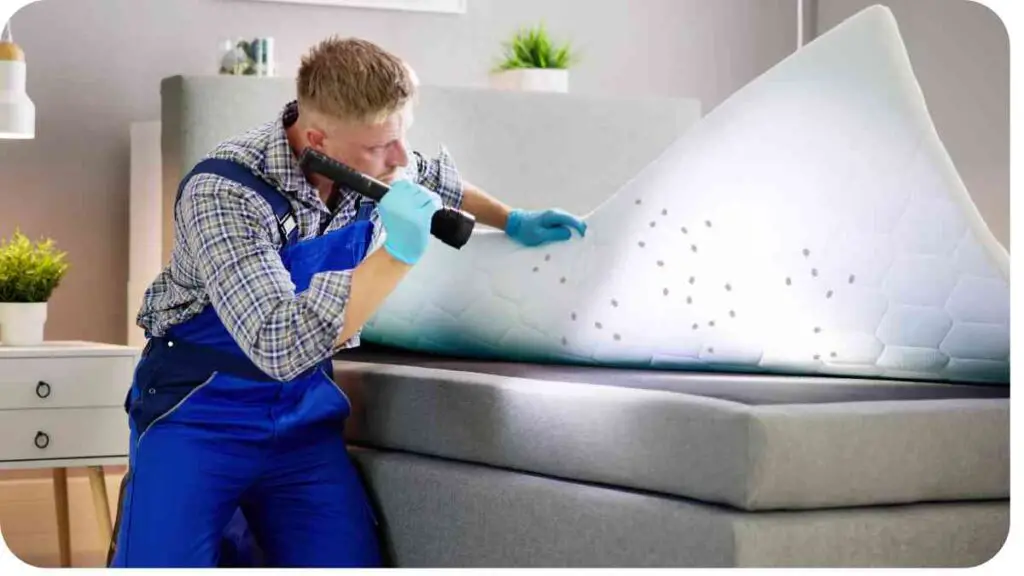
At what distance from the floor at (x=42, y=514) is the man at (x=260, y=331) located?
1203mm

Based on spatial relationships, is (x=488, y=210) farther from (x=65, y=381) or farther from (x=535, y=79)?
(x=535, y=79)

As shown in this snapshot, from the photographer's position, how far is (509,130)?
2.93m

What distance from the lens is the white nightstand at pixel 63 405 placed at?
2.45 meters

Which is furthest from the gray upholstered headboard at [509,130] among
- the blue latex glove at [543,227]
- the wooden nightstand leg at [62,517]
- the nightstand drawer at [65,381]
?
the blue latex glove at [543,227]

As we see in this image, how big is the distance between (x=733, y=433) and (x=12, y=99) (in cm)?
185

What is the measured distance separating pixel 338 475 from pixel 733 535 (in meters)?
0.65

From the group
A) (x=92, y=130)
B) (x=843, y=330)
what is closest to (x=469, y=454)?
(x=843, y=330)

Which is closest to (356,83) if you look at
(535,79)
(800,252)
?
(800,252)

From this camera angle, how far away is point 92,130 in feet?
11.3

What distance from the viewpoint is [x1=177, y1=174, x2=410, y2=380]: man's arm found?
1559 millimetres

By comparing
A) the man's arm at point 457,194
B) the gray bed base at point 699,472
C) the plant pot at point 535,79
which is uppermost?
the plant pot at point 535,79

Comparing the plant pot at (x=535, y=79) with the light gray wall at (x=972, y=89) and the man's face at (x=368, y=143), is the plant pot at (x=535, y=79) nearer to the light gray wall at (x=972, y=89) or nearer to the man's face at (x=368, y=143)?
the light gray wall at (x=972, y=89)

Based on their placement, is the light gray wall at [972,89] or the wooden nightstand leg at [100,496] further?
the light gray wall at [972,89]

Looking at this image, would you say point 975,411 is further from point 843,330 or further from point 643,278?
point 643,278
